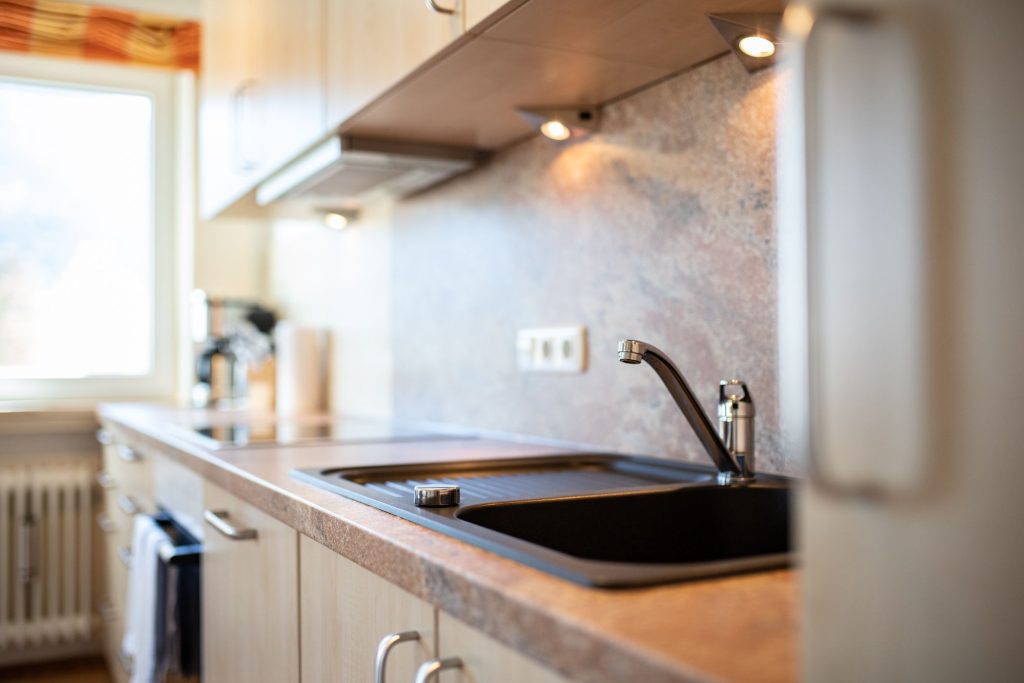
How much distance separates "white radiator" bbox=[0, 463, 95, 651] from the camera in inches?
130

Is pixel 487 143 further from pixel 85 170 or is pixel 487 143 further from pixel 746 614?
pixel 85 170

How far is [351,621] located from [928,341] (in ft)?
2.47

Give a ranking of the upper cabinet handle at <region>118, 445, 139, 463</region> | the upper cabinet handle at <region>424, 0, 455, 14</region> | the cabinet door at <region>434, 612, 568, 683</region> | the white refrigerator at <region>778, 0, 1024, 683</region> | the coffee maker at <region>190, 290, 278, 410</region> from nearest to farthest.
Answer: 1. the white refrigerator at <region>778, 0, 1024, 683</region>
2. the cabinet door at <region>434, 612, 568, 683</region>
3. the upper cabinet handle at <region>424, 0, 455, 14</region>
4. the upper cabinet handle at <region>118, 445, 139, 463</region>
5. the coffee maker at <region>190, 290, 278, 410</region>

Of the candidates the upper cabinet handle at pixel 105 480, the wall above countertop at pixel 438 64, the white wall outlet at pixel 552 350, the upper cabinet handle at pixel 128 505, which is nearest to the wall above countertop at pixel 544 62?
the wall above countertop at pixel 438 64

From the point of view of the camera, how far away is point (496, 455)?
1.64 metres

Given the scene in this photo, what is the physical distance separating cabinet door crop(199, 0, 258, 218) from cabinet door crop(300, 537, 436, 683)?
153 cm

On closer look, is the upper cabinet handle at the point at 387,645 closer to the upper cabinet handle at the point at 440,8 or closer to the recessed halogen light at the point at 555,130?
the upper cabinet handle at the point at 440,8

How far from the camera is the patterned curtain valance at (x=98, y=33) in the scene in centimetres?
326

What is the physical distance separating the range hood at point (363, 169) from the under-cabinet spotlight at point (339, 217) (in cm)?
31

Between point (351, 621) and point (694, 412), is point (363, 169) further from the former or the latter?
point (351, 621)

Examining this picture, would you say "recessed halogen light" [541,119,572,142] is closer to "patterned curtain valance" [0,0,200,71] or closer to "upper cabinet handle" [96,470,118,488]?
"upper cabinet handle" [96,470,118,488]

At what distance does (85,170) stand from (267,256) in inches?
29.9

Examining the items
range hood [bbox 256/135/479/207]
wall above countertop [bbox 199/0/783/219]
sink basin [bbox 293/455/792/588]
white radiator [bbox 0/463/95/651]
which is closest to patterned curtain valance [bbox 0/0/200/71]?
wall above countertop [bbox 199/0/783/219]

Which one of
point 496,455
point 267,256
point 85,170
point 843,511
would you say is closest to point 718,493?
point 496,455
